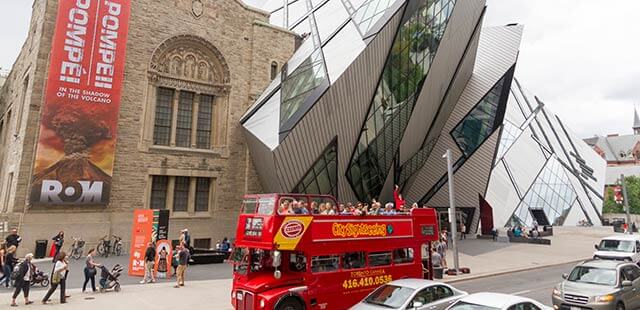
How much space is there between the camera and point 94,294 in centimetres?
1292

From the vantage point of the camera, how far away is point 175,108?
1062 inches

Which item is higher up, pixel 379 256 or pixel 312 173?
pixel 312 173

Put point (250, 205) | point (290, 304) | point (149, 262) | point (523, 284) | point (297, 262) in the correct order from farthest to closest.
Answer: point (523, 284)
point (149, 262)
point (250, 205)
point (297, 262)
point (290, 304)

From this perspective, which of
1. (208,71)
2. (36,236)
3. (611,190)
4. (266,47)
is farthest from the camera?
(611,190)

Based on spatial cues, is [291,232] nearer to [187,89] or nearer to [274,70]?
[187,89]

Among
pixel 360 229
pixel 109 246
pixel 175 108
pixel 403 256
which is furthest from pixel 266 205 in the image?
pixel 175 108

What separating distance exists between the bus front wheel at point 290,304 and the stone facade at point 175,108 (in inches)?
711

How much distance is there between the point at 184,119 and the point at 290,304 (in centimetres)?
2118

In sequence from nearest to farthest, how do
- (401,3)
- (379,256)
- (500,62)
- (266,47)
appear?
(379,256), (401,3), (266,47), (500,62)

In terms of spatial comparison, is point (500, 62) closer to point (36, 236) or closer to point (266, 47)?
point (266, 47)

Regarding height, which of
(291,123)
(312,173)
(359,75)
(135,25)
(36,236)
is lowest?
(36,236)

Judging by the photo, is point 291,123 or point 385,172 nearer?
point 291,123

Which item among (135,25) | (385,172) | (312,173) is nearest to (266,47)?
(135,25)

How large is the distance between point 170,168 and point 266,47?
40.0ft
